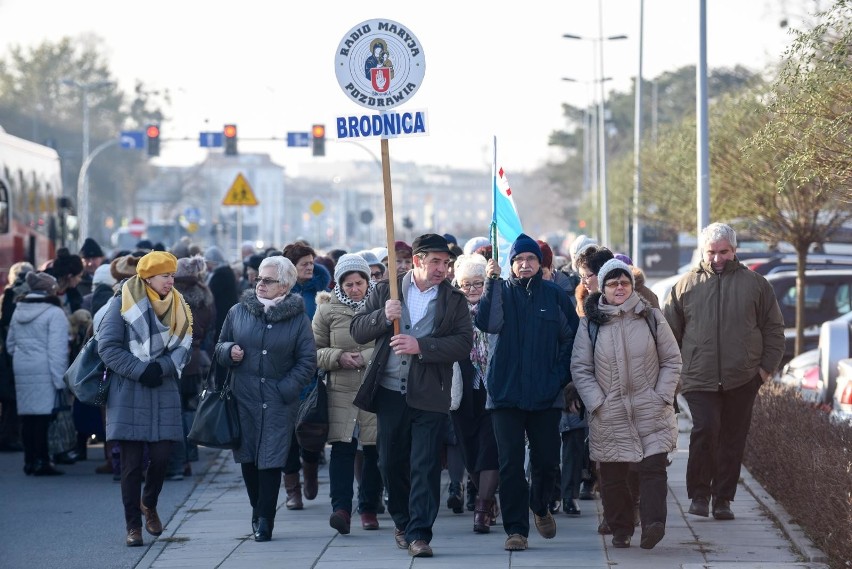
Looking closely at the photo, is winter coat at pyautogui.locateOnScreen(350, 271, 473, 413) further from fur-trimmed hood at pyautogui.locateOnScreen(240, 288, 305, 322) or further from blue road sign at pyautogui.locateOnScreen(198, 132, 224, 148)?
blue road sign at pyautogui.locateOnScreen(198, 132, 224, 148)

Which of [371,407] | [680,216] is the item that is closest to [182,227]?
[680,216]

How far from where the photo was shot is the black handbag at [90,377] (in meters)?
9.52

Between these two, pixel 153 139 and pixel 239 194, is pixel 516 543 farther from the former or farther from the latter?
pixel 153 139

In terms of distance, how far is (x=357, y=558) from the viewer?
8797 millimetres

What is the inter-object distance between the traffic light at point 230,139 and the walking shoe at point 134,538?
31.6 m

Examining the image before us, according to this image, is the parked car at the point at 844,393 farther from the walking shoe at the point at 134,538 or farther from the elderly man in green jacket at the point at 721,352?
the walking shoe at the point at 134,538

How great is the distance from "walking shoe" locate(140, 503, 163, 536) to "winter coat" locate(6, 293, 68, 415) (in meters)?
3.10

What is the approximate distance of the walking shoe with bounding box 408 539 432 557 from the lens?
8.72 metres

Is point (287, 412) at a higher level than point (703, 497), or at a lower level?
higher

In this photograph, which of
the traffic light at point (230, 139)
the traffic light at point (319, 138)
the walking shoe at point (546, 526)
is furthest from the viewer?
the traffic light at point (319, 138)

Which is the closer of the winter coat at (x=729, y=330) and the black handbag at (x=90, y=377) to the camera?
the black handbag at (x=90, y=377)

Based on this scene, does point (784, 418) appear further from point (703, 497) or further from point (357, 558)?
point (357, 558)

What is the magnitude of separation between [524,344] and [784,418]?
9.54ft

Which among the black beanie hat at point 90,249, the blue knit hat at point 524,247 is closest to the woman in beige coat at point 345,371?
the blue knit hat at point 524,247
